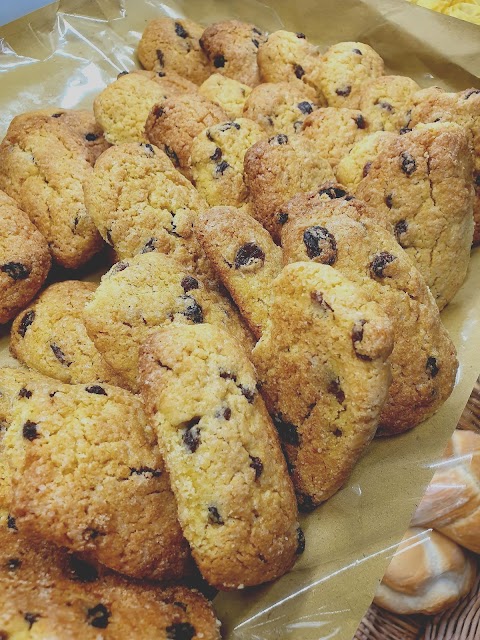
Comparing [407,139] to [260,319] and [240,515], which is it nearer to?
[260,319]

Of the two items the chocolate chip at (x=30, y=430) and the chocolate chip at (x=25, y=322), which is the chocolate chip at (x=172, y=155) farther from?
the chocolate chip at (x=30, y=430)

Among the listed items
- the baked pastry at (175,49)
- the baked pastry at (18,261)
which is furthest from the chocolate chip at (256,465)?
the baked pastry at (175,49)

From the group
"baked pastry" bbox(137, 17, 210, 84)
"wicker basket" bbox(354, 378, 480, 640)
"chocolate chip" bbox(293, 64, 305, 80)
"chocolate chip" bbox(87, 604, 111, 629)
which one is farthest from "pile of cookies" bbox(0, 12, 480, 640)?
"baked pastry" bbox(137, 17, 210, 84)

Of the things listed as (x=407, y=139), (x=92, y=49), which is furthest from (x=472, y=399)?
(x=92, y=49)

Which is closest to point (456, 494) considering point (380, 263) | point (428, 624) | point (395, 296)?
point (428, 624)

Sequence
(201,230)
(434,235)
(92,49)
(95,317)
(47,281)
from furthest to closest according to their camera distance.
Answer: (92,49) → (47,281) → (434,235) → (201,230) → (95,317)
